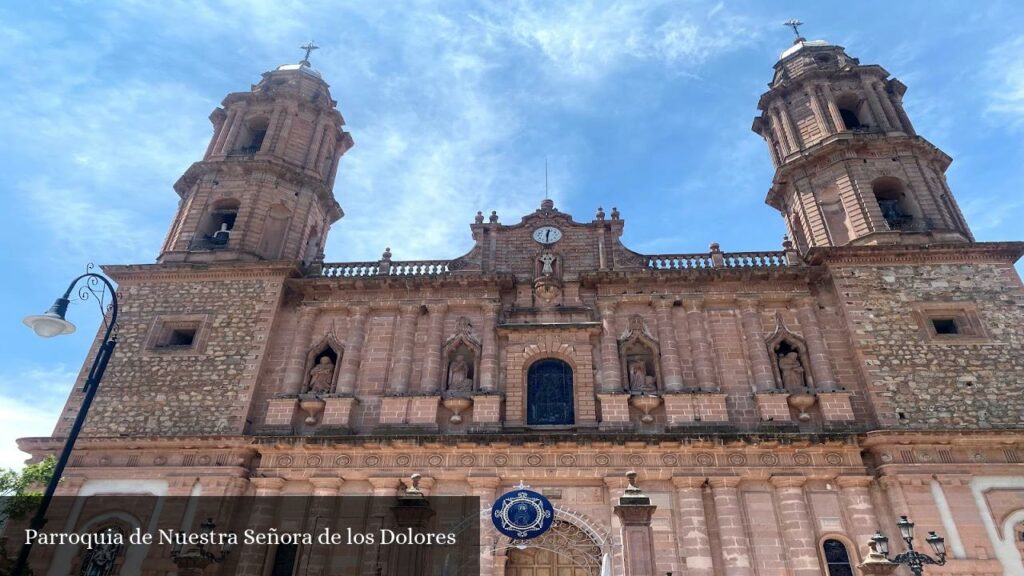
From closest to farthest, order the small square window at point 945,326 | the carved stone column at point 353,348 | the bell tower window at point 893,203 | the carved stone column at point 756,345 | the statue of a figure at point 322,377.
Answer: the carved stone column at point 756,345 → the small square window at point 945,326 → the carved stone column at point 353,348 → the statue of a figure at point 322,377 → the bell tower window at point 893,203

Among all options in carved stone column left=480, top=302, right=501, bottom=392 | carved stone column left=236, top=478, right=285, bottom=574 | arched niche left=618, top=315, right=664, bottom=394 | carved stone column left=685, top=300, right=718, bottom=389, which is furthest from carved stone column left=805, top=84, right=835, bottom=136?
carved stone column left=236, top=478, right=285, bottom=574

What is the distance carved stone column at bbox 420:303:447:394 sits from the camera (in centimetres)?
1695

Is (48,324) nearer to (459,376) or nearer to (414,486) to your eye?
(414,486)

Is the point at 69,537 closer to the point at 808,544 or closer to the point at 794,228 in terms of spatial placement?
the point at 808,544

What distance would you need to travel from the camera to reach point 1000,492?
14094 mm

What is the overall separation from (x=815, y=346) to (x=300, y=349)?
14.0m

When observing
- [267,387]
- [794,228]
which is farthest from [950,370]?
[267,387]

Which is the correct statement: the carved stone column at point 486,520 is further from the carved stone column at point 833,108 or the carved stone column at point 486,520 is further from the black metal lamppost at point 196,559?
the carved stone column at point 833,108

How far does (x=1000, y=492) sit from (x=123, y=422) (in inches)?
820

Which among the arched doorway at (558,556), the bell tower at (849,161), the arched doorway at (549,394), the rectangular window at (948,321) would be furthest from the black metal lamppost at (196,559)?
the bell tower at (849,161)

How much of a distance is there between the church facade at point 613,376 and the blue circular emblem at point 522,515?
1594mm

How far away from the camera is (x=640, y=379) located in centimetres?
1673

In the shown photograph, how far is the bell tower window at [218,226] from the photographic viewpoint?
20.4 metres

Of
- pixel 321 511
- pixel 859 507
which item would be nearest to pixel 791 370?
pixel 859 507
